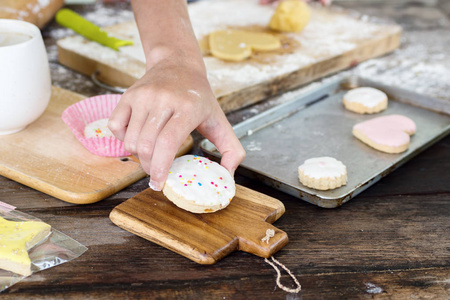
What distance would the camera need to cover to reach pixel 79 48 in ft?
5.06

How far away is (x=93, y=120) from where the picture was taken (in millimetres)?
1181

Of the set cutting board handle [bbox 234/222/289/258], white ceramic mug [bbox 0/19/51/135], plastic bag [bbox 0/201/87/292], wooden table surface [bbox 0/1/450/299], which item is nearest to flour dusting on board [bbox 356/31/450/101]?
wooden table surface [bbox 0/1/450/299]

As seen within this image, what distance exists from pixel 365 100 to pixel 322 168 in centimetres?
42

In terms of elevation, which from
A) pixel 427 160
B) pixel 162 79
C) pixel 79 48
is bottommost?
pixel 427 160

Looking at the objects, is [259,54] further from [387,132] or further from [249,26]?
[387,132]

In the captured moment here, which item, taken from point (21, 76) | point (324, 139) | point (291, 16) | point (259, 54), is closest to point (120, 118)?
point (21, 76)

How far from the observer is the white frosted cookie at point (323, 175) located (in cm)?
95

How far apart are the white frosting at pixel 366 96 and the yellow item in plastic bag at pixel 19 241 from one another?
840 millimetres

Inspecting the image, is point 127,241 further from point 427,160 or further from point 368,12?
point 368,12

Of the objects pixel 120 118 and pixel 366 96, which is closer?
pixel 120 118

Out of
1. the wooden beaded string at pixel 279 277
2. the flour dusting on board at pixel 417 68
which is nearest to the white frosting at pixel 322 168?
the wooden beaded string at pixel 279 277

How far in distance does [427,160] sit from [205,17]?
3.43 feet

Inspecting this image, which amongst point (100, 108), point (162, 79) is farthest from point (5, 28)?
point (162, 79)

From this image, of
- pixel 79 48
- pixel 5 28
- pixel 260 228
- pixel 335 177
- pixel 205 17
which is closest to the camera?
pixel 260 228
